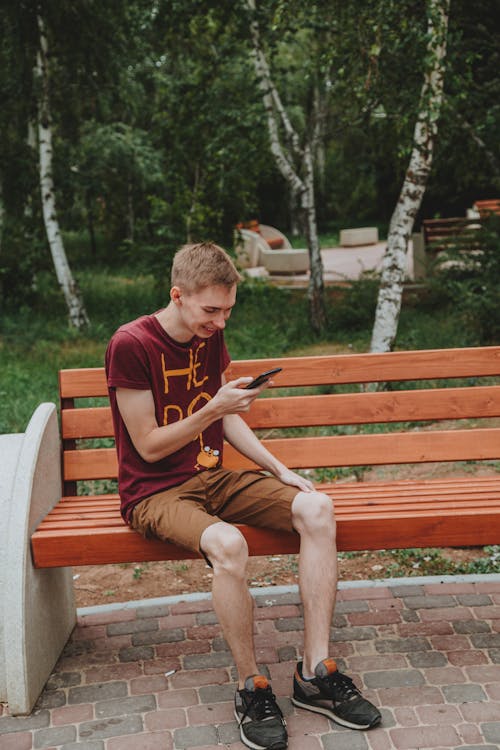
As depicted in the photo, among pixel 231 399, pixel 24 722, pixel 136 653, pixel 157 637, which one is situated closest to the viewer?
pixel 231 399

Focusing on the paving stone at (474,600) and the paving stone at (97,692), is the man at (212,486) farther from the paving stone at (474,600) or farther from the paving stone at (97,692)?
the paving stone at (474,600)

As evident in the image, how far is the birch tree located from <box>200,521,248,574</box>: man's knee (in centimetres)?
988

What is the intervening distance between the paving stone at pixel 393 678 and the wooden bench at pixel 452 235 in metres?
9.57

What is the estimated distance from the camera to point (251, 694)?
10.2 feet

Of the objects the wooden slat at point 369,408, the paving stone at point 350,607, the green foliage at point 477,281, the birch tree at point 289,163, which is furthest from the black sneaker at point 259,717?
the birch tree at point 289,163

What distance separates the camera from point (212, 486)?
352 cm

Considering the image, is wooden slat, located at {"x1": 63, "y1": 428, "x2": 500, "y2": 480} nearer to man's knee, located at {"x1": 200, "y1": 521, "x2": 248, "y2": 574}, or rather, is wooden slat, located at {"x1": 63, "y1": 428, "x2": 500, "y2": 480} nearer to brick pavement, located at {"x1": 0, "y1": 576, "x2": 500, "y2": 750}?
brick pavement, located at {"x1": 0, "y1": 576, "x2": 500, "y2": 750}

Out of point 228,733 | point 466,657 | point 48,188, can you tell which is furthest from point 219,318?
point 48,188

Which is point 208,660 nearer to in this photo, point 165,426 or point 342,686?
point 342,686

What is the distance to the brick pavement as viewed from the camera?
3.10m

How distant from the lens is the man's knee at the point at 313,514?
3289 mm

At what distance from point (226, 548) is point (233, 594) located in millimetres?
161

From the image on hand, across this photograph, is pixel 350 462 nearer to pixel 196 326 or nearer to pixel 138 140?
pixel 196 326

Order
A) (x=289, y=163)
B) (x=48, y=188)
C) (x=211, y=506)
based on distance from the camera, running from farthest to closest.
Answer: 1. (x=48, y=188)
2. (x=289, y=163)
3. (x=211, y=506)
